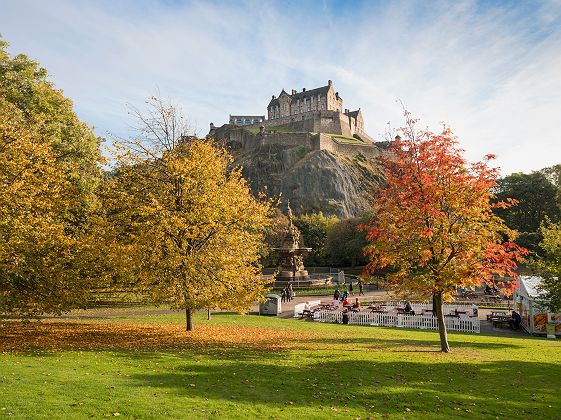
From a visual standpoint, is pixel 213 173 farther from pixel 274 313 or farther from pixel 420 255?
pixel 274 313

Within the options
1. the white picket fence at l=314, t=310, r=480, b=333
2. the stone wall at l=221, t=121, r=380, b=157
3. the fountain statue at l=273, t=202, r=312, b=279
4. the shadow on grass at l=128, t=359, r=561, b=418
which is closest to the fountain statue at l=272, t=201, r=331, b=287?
the fountain statue at l=273, t=202, r=312, b=279

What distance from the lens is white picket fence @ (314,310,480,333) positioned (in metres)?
21.8

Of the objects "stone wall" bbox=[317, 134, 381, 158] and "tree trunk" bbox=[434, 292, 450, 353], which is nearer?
"tree trunk" bbox=[434, 292, 450, 353]

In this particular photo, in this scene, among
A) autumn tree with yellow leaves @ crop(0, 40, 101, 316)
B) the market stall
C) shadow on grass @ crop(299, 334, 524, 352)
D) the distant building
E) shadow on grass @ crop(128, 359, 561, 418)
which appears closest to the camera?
shadow on grass @ crop(128, 359, 561, 418)

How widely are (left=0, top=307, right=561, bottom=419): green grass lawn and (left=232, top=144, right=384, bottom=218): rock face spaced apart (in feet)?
228

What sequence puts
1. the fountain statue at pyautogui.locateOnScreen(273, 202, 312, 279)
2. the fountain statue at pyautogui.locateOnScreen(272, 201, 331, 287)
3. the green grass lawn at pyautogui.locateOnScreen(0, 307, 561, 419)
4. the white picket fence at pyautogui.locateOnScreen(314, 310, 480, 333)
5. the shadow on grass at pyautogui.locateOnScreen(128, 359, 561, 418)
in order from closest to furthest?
the green grass lawn at pyautogui.locateOnScreen(0, 307, 561, 419), the shadow on grass at pyautogui.locateOnScreen(128, 359, 561, 418), the white picket fence at pyautogui.locateOnScreen(314, 310, 480, 333), the fountain statue at pyautogui.locateOnScreen(272, 201, 331, 287), the fountain statue at pyautogui.locateOnScreen(273, 202, 312, 279)

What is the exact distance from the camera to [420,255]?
45.6 feet

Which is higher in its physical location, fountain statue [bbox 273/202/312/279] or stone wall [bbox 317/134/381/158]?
stone wall [bbox 317/134/381/158]

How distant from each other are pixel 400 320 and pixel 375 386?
556 inches

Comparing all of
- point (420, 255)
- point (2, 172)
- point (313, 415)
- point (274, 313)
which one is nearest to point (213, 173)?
point (2, 172)

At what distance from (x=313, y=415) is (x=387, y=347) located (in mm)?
8511

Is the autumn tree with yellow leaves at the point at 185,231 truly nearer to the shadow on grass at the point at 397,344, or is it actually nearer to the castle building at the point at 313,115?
the shadow on grass at the point at 397,344

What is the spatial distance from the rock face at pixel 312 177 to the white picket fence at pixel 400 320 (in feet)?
200

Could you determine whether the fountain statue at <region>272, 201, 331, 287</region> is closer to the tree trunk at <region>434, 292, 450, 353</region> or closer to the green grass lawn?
the green grass lawn
